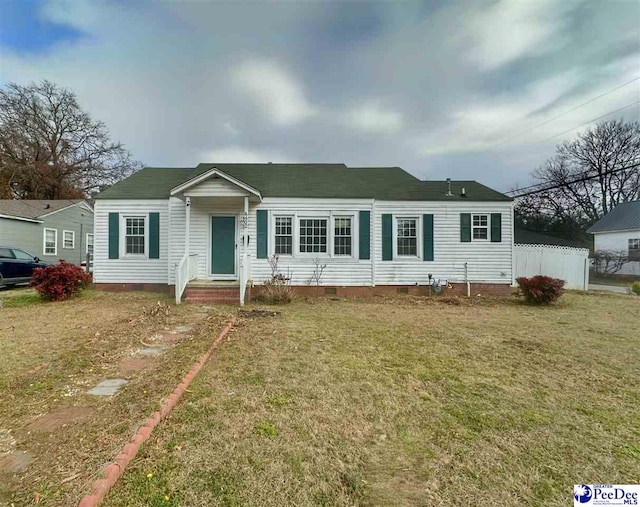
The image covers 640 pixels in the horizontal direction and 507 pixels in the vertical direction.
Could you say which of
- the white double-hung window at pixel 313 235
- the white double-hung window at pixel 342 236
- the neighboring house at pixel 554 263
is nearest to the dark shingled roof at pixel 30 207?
the white double-hung window at pixel 313 235

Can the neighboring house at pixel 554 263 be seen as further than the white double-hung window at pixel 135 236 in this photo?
Yes

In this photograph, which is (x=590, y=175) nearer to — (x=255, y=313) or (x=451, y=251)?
(x=451, y=251)

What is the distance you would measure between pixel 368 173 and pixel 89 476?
1241cm

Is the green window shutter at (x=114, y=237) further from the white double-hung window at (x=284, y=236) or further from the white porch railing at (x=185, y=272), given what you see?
the white double-hung window at (x=284, y=236)

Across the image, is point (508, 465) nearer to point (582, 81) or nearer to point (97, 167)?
point (582, 81)

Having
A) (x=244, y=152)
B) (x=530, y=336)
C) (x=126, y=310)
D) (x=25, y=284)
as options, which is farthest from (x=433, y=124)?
(x=25, y=284)

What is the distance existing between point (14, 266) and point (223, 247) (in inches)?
334

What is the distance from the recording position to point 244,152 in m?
19.8

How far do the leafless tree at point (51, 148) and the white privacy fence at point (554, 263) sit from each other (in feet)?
111

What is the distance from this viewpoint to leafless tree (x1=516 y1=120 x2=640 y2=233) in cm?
2830

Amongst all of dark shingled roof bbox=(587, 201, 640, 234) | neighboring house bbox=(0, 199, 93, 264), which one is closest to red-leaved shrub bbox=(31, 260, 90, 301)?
neighboring house bbox=(0, 199, 93, 264)

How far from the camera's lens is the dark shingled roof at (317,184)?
431 inches

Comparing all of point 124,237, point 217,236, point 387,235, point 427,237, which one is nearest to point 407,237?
point 427,237

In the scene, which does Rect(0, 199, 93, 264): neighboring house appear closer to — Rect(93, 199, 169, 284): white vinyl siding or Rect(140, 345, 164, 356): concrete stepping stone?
Rect(93, 199, 169, 284): white vinyl siding
